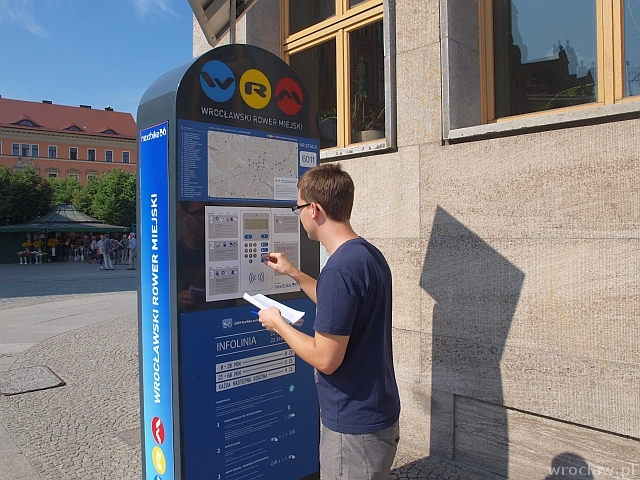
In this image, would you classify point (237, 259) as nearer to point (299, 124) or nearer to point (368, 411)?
point (299, 124)

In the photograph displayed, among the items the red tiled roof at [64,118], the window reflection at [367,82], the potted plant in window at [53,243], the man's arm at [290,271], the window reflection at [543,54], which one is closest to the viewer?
the man's arm at [290,271]

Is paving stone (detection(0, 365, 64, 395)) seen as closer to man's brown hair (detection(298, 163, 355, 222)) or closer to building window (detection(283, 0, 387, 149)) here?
building window (detection(283, 0, 387, 149))

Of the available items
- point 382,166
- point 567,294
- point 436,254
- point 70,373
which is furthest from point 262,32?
point 70,373

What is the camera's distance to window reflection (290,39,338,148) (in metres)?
5.34

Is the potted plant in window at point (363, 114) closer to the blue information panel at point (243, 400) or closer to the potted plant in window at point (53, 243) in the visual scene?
the blue information panel at point (243, 400)

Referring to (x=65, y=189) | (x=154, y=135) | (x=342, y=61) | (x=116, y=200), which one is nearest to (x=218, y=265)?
(x=154, y=135)

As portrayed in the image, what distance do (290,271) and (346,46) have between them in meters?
3.16

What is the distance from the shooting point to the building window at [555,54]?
11.1 ft

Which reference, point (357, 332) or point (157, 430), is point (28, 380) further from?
point (357, 332)

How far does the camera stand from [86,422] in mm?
4664

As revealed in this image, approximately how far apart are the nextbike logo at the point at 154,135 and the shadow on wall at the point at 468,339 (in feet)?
6.92

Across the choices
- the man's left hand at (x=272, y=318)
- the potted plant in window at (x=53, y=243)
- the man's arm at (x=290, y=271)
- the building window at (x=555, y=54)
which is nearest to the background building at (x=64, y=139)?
the potted plant in window at (x=53, y=243)

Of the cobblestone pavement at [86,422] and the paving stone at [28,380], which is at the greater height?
the paving stone at [28,380]

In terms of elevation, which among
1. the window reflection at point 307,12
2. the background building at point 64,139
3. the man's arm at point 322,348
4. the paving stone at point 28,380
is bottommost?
the paving stone at point 28,380
